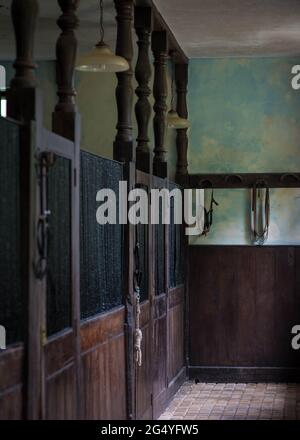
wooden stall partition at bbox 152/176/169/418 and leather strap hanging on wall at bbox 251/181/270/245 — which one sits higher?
leather strap hanging on wall at bbox 251/181/270/245

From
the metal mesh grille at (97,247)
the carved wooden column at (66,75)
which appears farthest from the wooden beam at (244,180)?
the carved wooden column at (66,75)

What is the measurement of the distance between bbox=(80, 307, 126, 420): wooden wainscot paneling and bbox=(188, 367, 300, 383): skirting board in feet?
12.9

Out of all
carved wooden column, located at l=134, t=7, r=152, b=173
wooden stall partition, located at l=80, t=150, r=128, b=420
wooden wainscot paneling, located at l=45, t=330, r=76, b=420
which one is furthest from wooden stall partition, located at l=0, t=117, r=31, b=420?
carved wooden column, located at l=134, t=7, r=152, b=173

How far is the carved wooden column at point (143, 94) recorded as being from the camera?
7345mm

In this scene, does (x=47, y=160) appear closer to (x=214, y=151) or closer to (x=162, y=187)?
(x=162, y=187)

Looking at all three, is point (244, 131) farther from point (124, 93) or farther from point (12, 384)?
point (12, 384)

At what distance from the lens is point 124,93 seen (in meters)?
6.68

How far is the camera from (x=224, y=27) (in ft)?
29.0

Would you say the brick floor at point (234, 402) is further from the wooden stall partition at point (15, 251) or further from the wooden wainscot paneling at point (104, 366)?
the wooden stall partition at point (15, 251)

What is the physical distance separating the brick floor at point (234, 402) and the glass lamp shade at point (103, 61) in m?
3.14

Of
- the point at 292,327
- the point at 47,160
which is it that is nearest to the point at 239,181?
the point at 292,327

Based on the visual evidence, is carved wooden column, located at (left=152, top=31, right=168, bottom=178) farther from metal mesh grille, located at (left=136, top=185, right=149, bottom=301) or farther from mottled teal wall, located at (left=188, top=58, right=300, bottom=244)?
mottled teal wall, located at (left=188, top=58, right=300, bottom=244)

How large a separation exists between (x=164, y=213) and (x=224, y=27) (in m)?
1.99

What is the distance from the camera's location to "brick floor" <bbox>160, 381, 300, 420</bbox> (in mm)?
7961
